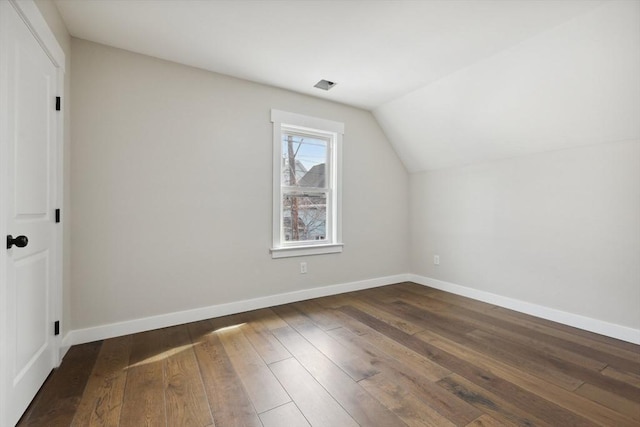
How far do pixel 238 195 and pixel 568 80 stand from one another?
10.2ft

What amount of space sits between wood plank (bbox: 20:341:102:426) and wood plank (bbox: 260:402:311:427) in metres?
1.00

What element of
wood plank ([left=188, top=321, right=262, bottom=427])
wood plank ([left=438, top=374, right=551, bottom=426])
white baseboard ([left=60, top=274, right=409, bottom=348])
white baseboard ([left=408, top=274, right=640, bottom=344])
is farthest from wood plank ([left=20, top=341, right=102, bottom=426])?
white baseboard ([left=408, top=274, right=640, bottom=344])

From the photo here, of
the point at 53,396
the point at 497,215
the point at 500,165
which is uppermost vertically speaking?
the point at 500,165

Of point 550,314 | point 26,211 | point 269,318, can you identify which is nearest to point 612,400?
point 550,314

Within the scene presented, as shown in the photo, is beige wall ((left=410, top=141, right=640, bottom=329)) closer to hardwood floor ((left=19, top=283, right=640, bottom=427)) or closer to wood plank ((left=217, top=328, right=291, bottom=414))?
hardwood floor ((left=19, top=283, right=640, bottom=427))

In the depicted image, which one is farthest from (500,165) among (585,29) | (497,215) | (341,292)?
(341,292)

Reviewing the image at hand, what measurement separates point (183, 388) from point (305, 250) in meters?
1.91

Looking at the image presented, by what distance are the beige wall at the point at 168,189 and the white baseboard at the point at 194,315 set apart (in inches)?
2.2

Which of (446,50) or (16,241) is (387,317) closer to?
(446,50)

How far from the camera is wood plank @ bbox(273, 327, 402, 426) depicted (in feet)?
4.93

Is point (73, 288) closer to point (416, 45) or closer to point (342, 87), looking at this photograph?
point (342, 87)

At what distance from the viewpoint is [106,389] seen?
1.74 metres

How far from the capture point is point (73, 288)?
7.57 ft

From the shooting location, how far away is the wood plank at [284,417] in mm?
1451
